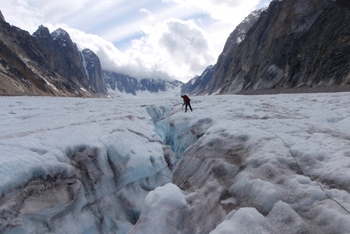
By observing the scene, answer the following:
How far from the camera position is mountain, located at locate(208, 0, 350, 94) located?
26.3 metres

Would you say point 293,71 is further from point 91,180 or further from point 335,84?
point 91,180

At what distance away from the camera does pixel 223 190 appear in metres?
4.02

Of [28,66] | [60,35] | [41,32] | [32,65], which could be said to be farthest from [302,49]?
[60,35]

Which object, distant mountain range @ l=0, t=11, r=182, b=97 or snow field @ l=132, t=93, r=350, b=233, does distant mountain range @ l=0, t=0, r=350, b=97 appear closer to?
distant mountain range @ l=0, t=11, r=182, b=97

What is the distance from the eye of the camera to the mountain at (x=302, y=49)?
86.4 ft

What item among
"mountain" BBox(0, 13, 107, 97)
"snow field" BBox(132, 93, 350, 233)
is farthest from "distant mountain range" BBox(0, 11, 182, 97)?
"snow field" BBox(132, 93, 350, 233)

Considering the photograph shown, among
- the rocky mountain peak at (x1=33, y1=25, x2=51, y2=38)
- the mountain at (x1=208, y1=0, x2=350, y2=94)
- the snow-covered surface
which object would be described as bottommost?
the snow-covered surface

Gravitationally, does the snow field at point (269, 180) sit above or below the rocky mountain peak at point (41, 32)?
below

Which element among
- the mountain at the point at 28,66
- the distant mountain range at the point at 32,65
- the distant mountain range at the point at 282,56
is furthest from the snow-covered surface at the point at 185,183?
the mountain at the point at 28,66

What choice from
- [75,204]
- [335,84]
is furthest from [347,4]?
[75,204]

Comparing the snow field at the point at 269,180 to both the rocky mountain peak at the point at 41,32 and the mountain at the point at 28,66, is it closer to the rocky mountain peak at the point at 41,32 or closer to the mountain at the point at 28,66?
the mountain at the point at 28,66

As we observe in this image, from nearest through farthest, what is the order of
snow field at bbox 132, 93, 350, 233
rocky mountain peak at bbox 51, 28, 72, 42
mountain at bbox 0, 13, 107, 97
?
snow field at bbox 132, 93, 350, 233
mountain at bbox 0, 13, 107, 97
rocky mountain peak at bbox 51, 28, 72, 42

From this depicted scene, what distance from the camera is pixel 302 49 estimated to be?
3438 centimetres

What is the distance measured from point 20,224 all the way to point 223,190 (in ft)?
13.6
